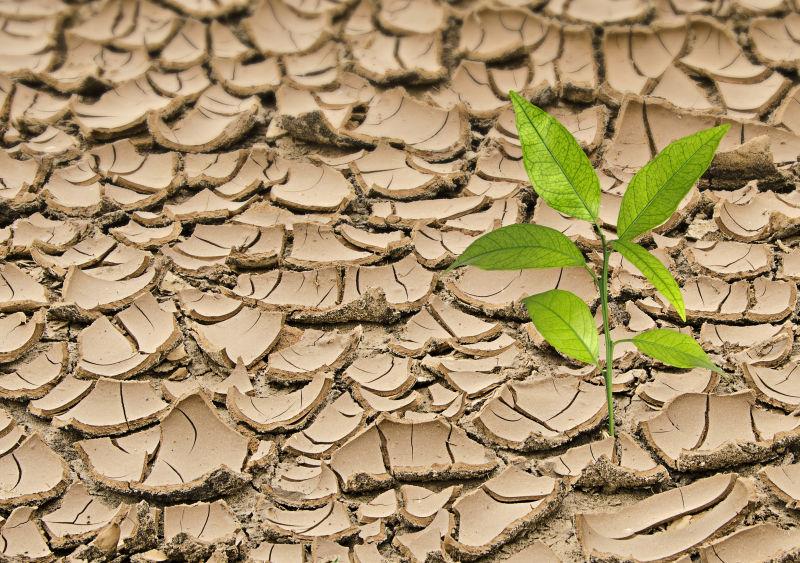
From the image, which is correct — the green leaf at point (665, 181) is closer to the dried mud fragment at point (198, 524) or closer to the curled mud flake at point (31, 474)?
the dried mud fragment at point (198, 524)

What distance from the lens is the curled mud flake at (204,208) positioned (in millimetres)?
1644

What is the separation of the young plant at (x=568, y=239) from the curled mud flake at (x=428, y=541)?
0.24 metres

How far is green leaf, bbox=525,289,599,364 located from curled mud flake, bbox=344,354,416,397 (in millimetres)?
207

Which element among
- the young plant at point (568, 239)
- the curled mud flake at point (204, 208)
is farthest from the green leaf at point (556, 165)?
the curled mud flake at point (204, 208)

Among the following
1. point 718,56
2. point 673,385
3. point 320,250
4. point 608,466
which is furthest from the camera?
point 718,56

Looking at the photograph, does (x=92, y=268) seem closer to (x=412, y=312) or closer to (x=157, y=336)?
(x=157, y=336)

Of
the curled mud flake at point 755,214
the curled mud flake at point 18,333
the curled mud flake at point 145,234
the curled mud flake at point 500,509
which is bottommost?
the curled mud flake at point 18,333

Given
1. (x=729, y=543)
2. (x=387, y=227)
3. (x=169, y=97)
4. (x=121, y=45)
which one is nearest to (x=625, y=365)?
(x=729, y=543)

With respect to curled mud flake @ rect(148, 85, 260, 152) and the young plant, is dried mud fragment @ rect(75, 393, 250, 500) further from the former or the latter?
curled mud flake @ rect(148, 85, 260, 152)

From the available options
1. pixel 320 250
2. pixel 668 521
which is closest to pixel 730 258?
pixel 668 521

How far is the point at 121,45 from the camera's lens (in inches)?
81.5

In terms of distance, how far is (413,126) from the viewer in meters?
1.80

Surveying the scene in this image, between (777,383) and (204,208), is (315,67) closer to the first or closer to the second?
(204,208)

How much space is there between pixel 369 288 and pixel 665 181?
46 cm
